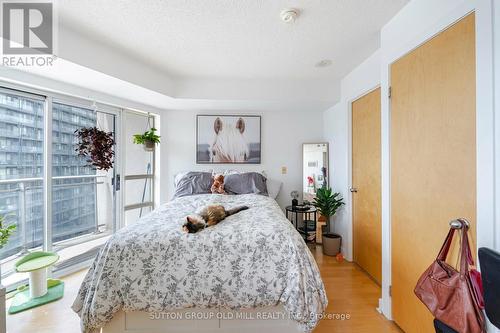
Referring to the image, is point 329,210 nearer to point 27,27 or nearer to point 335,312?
point 335,312

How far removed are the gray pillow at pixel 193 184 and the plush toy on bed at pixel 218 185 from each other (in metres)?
0.09

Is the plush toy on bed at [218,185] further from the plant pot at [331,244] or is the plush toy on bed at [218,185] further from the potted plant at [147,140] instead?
the plant pot at [331,244]

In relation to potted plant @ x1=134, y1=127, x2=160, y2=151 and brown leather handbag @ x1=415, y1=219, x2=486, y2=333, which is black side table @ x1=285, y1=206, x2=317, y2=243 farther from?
potted plant @ x1=134, y1=127, x2=160, y2=151

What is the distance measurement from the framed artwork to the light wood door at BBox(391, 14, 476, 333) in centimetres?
210

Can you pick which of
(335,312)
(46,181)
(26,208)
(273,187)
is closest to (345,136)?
(273,187)

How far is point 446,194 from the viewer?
123 cm

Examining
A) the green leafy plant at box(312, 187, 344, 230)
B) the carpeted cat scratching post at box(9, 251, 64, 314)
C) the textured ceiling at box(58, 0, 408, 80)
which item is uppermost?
the textured ceiling at box(58, 0, 408, 80)

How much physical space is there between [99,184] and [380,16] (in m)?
3.66

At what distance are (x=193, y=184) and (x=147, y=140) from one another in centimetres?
91

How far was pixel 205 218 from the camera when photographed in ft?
5.71

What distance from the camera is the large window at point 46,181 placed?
2.13m

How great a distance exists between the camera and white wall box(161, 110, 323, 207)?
3449 mm

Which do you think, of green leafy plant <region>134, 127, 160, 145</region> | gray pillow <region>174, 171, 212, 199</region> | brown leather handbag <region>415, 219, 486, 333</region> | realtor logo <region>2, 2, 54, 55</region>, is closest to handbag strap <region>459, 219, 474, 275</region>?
brown leather handbag <region>415, 219, 486, 333</region>

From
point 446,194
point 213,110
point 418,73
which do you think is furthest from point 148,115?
point 446,194
